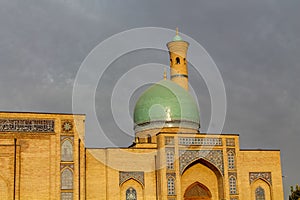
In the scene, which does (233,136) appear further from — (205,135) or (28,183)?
(28,183)

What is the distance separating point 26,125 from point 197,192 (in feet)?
22.7

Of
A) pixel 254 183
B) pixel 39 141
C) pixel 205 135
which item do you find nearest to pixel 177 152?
pixel 205 135

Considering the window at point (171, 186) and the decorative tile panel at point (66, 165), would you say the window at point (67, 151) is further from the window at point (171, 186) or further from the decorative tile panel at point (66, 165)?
the window at point (171, 186)

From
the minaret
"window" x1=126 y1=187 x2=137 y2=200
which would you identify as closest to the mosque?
"window" x1=126 y1=187 x2=137 y2=200

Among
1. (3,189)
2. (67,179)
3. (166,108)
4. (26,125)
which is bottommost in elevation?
(3,189)

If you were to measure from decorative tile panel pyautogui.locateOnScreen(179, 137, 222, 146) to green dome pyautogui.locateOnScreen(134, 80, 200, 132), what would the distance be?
7.71ft

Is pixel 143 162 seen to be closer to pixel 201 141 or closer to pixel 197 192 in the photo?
pixel 201 141

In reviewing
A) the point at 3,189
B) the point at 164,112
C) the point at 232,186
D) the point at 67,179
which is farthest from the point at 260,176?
the point at 3,189

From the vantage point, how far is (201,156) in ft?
59.4

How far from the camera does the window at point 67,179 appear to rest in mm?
16531

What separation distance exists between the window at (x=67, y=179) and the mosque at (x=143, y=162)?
0.11ft

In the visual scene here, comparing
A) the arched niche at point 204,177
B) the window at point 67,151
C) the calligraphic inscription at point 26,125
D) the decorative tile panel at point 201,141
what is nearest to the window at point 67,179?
the window at point 67,151

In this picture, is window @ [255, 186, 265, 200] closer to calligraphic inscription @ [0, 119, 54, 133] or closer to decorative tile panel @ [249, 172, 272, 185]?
decorative tile panel @ [249, 172, 272, 185]

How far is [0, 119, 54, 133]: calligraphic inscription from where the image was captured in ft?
53.8
